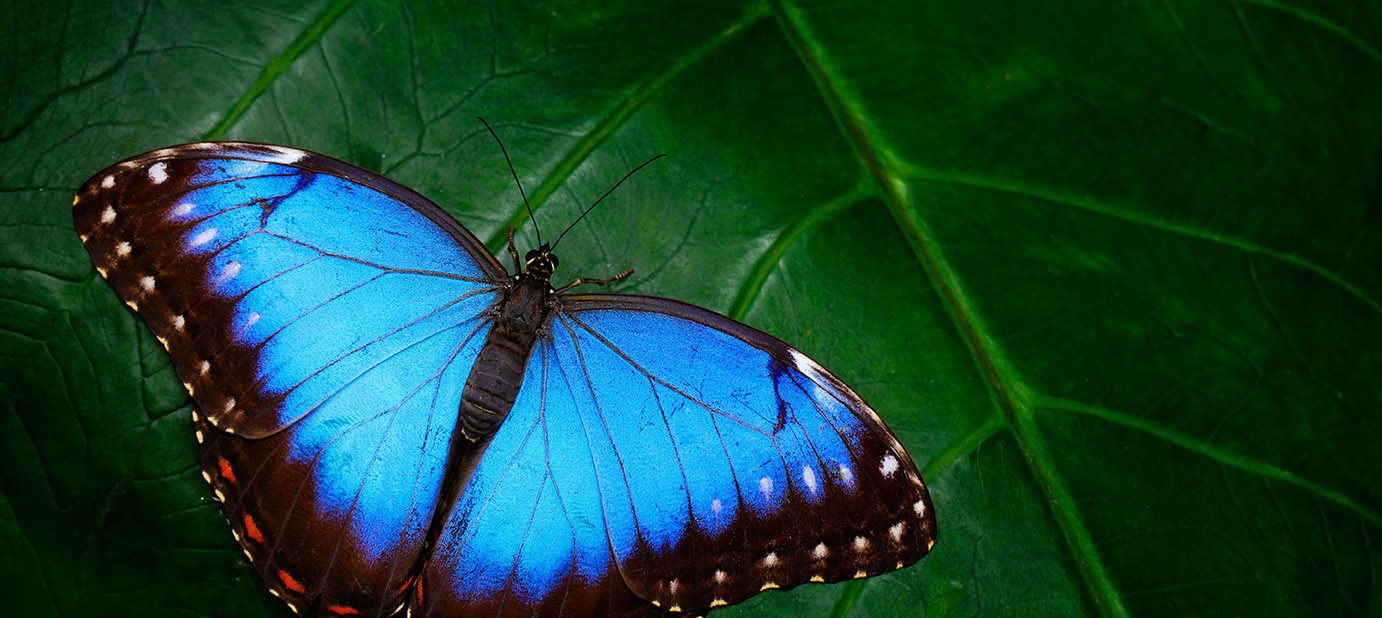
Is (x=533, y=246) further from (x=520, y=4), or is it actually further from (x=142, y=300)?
(x=142, y=300)

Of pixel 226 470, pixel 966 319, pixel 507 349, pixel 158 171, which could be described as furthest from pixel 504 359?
pixel 966 319

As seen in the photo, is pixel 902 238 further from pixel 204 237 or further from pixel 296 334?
pixel 204 237

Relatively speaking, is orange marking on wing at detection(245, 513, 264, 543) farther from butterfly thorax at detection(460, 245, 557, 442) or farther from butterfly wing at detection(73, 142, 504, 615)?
butterfly thorax at detection(460, 245, 557, 442)

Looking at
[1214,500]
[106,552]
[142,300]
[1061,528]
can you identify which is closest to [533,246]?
[142,300]

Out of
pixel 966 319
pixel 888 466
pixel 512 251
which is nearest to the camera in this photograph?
pixel 888 466

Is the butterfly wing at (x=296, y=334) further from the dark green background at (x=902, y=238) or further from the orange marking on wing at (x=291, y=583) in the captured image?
the dark green background at (x=902, y=238)

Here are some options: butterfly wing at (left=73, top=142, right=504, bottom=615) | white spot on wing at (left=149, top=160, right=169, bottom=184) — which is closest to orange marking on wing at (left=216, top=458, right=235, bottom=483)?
butterfly wing at (left=73, top=142, right=504, bottom=615)
